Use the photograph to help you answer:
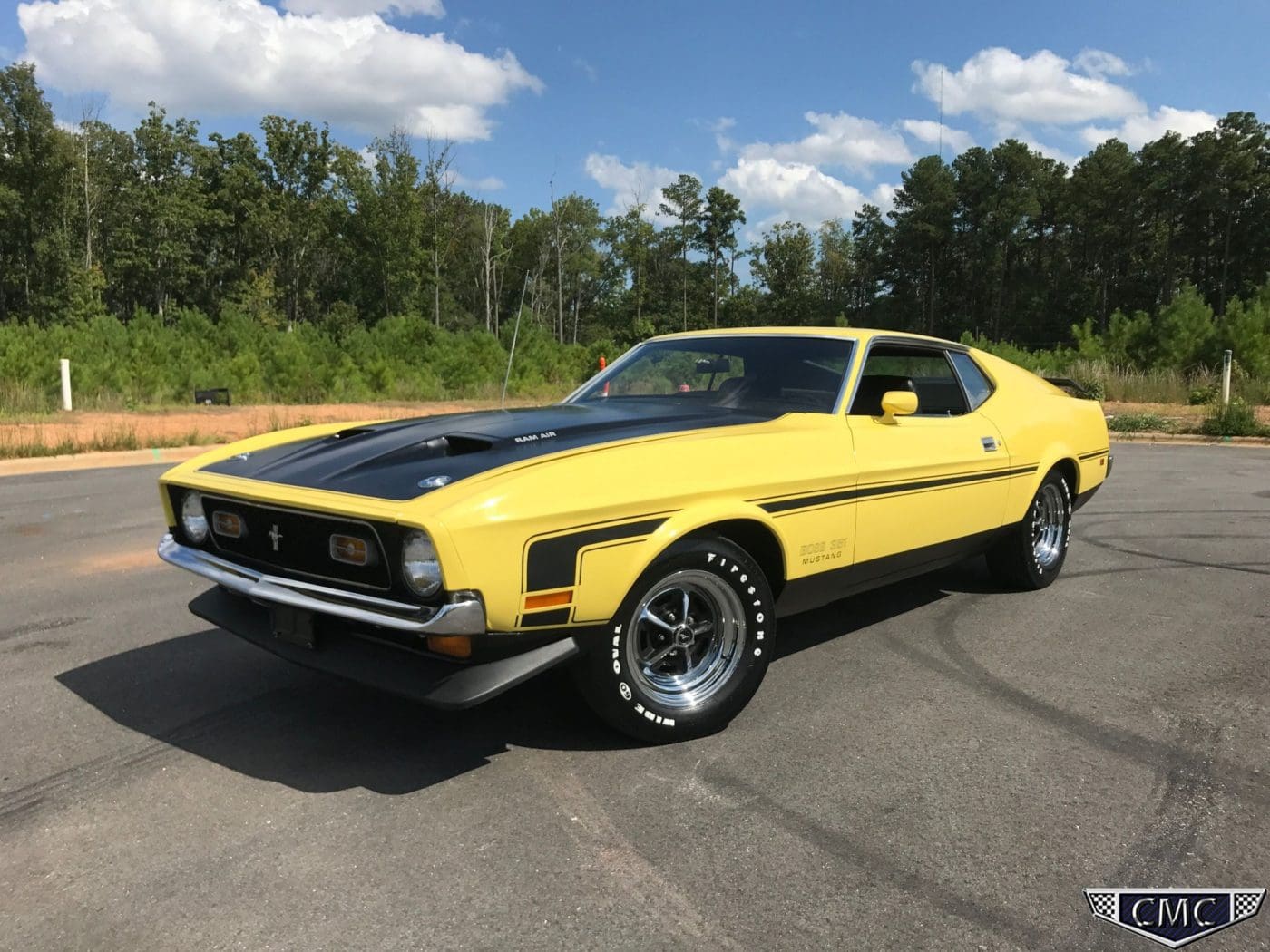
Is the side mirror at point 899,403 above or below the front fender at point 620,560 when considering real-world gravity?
above

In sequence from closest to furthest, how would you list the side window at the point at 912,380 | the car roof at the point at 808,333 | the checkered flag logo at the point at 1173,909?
the checkered flag logo at the point at 1173,909 < the side window at the point at 912,380 < the car roof at the point at 808,333

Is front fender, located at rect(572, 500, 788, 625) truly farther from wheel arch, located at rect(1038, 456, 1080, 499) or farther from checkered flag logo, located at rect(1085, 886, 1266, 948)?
wheel arch, located at rect(1038, 456, 1080, 499)

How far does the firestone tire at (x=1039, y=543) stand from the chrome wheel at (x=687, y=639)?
2.39m

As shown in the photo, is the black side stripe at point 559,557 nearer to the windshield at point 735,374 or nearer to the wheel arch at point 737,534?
the wheel arch at point 737,534

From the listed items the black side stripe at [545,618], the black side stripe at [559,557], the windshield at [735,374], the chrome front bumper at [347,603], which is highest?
the windshield at [735,374]

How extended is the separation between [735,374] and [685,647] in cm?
159

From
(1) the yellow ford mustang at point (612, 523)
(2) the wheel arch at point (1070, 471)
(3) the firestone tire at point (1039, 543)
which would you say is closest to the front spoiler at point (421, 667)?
(1) the yellow ford mustang at point (612, 523)

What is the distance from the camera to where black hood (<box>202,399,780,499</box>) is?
2.84 m

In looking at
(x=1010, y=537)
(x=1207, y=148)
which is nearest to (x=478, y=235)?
(x=1207, y=148)

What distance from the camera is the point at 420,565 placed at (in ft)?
8.45

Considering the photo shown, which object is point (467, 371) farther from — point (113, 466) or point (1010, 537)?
point (1010, 537)

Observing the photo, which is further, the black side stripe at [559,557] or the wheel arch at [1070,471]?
the wheel arch at [1070,471]

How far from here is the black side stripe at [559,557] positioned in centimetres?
263

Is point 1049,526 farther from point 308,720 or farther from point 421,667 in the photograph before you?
point 308,720
